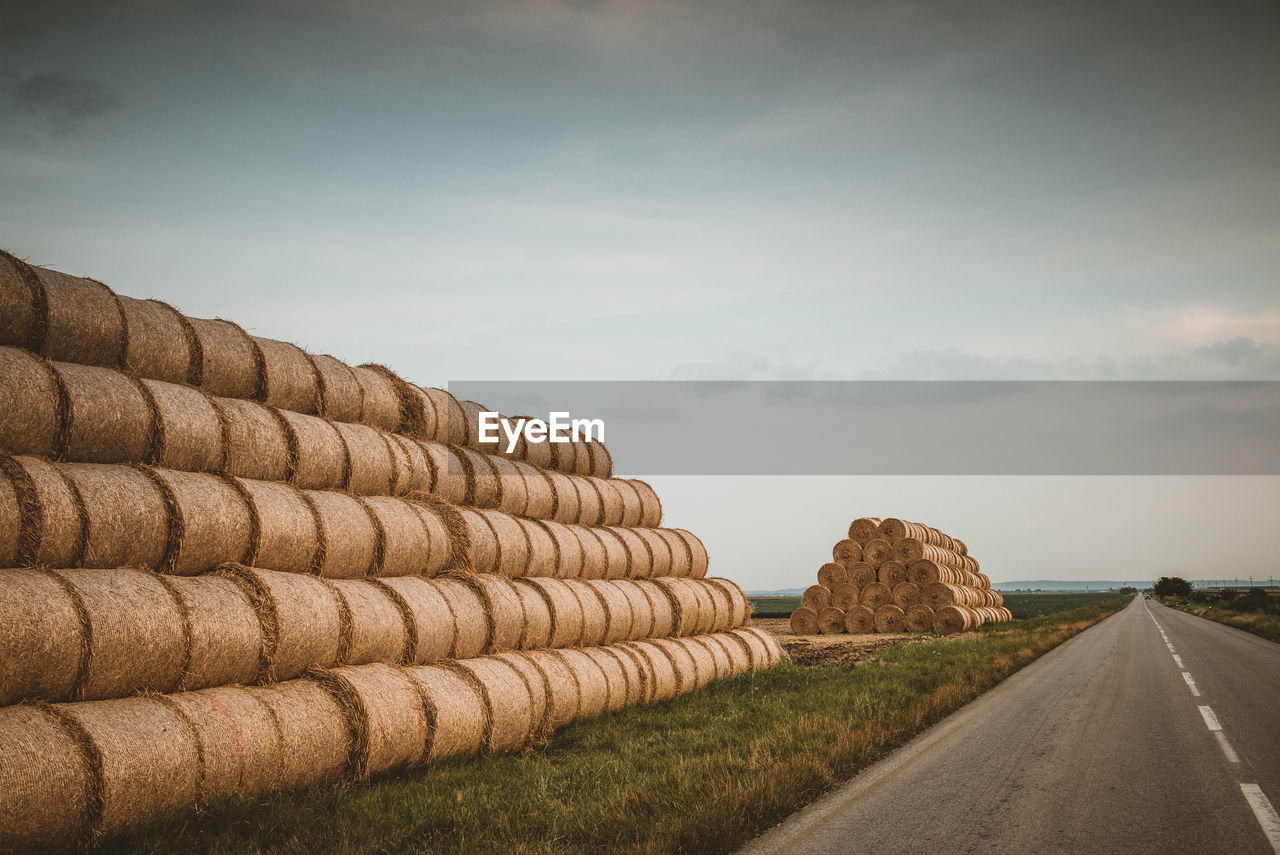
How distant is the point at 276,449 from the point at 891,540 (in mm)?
28063

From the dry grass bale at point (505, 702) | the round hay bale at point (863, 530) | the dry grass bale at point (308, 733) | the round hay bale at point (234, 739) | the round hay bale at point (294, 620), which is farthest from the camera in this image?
the round hay bale at point (863, 530)

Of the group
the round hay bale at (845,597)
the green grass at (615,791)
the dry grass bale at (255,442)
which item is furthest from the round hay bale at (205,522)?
the round hay bale at (845,597)

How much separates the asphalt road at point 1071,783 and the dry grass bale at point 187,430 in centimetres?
564

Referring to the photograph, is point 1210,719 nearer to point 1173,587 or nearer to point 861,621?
point 861,621

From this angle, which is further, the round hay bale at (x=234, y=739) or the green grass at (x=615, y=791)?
the round hay bale at (x=234, y=739)

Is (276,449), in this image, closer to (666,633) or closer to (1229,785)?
(666,633)

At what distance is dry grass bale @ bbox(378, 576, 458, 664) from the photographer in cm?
921

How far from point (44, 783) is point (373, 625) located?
11.0 ft

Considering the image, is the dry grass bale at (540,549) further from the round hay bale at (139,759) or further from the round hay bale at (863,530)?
the round hay bale at (863,530)

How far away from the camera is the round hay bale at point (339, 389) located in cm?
1018

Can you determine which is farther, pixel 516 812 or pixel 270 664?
pixel 270 664

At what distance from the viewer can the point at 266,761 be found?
23.0 feet

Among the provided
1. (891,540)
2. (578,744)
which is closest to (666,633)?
(578,744)

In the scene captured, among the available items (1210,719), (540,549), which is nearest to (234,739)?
(540,549)
